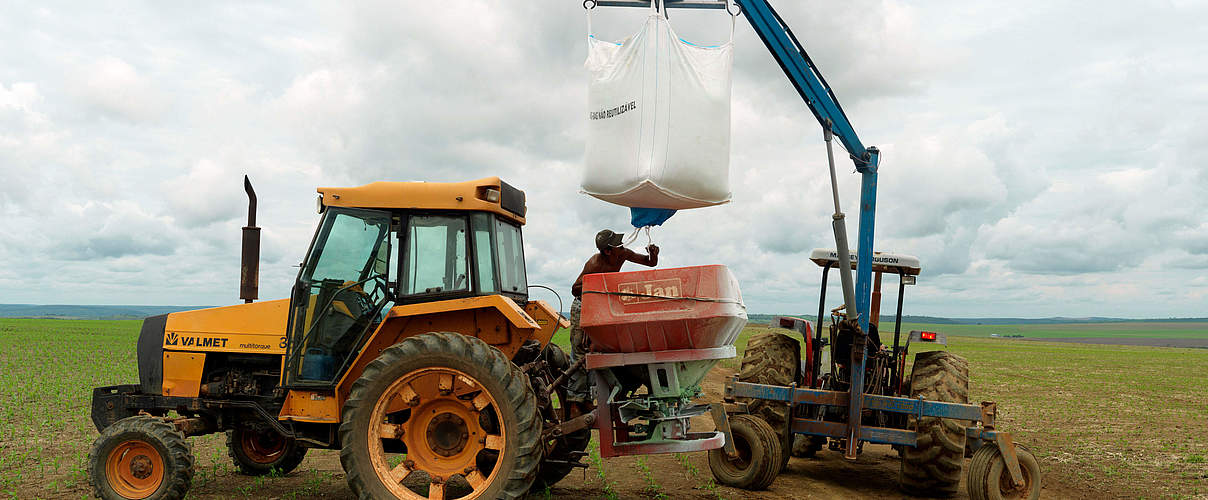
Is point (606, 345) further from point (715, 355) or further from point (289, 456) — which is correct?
point (289, 456)

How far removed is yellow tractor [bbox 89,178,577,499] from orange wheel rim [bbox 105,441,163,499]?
0.04 feet

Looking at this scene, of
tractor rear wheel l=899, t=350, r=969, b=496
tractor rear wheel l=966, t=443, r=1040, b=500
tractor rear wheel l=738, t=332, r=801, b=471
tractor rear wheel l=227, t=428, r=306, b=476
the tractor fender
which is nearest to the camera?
the tractor fender

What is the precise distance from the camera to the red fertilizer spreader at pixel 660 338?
612 cm

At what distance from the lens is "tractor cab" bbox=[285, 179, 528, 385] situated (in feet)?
21.5

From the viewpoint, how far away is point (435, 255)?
658 centimetres

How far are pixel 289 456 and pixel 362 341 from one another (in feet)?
7.61

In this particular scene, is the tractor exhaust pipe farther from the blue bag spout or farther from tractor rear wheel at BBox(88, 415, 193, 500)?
the blue bag spout

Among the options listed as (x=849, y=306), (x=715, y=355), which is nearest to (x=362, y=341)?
(x=715, y=355)

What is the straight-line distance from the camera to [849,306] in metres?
8.61

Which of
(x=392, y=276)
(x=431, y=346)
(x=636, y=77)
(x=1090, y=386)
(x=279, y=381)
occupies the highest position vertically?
(x=636, y=77)

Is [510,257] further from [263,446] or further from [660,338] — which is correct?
[263,446]

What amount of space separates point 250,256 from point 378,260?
1.12 meters

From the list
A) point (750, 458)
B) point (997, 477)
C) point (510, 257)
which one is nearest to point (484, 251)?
point (510, 257)

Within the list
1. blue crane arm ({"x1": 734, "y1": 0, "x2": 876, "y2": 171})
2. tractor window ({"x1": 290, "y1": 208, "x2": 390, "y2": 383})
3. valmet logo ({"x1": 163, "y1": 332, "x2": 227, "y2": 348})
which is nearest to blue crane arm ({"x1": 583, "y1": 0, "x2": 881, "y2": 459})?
blue crane arm ({"x1": 734, "y1": 0, "x2": 876, "y2": 171})
